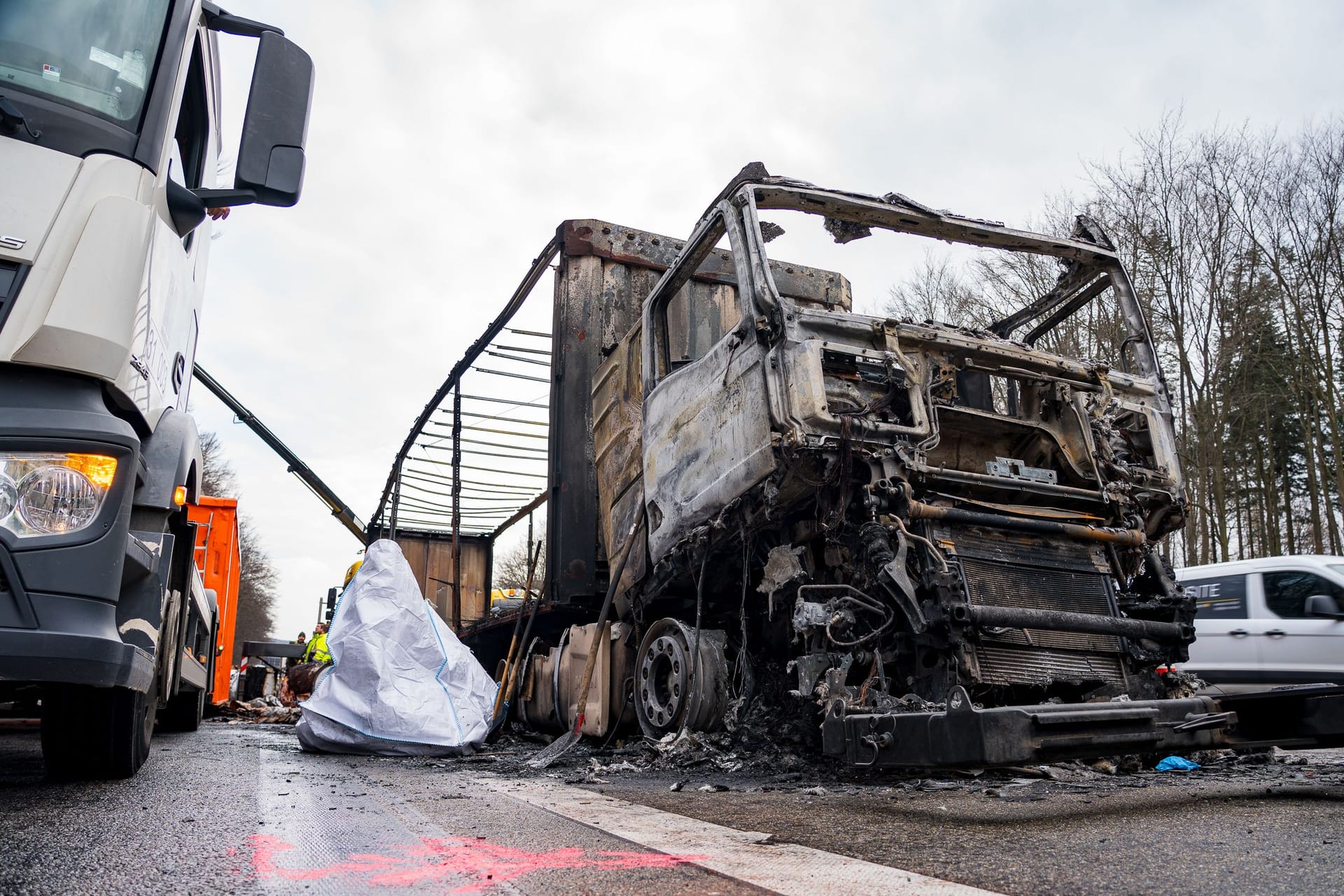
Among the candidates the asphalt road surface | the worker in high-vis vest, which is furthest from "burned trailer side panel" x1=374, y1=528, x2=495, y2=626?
the asphalt road surface

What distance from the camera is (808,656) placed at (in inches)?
153

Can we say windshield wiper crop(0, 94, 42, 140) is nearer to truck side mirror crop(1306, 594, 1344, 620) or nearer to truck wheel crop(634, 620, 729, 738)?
truck wheel crop(634, 620, 729, 738)

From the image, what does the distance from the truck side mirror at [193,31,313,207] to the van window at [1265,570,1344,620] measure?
27.8 feet

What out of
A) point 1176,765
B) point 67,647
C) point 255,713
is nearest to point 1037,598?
point 1176,765

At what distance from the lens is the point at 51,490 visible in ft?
7.63

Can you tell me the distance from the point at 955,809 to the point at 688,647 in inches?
78.4

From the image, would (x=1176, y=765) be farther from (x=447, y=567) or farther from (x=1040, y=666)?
(x=447, y=567)

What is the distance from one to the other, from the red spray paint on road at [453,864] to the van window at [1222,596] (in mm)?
7850

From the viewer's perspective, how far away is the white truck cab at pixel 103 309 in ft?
7.53

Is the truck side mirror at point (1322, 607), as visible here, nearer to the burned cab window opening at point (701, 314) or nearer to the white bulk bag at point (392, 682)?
the burned cab window opening at point (701, 314)

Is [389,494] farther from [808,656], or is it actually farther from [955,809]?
[955,809]

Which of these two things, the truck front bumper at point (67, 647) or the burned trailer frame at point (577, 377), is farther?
the burned trailer frame at point (577, 377)

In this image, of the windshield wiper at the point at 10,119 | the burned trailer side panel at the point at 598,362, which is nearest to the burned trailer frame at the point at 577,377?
the burned trailer side panel at the point at 598,362

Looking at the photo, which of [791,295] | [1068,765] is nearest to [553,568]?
[791,295]
